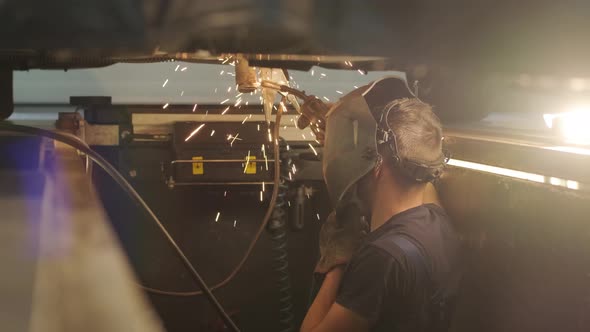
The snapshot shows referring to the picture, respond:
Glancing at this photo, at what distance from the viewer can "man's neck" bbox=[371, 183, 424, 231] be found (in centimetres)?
226

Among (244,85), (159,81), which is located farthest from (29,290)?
(159,81)

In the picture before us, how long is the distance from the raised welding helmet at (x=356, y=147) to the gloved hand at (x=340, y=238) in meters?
0.24

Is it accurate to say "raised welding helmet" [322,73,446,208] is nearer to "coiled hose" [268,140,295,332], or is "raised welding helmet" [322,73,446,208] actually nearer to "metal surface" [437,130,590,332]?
"metal surface" [437,130,590,332]

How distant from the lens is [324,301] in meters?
2.30

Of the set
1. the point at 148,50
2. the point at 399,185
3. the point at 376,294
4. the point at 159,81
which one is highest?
the point at 159,81

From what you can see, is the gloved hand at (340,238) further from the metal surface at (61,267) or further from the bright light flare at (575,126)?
the metal surface at (61,267)

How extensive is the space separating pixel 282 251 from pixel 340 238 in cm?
58

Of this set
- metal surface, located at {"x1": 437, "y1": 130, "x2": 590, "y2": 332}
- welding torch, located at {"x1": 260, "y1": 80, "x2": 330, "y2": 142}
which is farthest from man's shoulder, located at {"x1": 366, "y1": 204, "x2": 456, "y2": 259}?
welding torch, located at {"x1": 260, "y1": 80, "x2": 330, "y2": 142}

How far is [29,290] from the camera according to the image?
2.56 feet

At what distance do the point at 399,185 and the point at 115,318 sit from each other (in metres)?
1.55

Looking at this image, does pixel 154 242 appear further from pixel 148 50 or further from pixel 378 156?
pixel 148 50

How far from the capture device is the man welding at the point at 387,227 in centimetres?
202

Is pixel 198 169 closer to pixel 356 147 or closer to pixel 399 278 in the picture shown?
pixel 356 147

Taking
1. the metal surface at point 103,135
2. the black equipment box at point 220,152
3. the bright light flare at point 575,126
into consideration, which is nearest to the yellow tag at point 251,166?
the black equipment box at point 220,152
